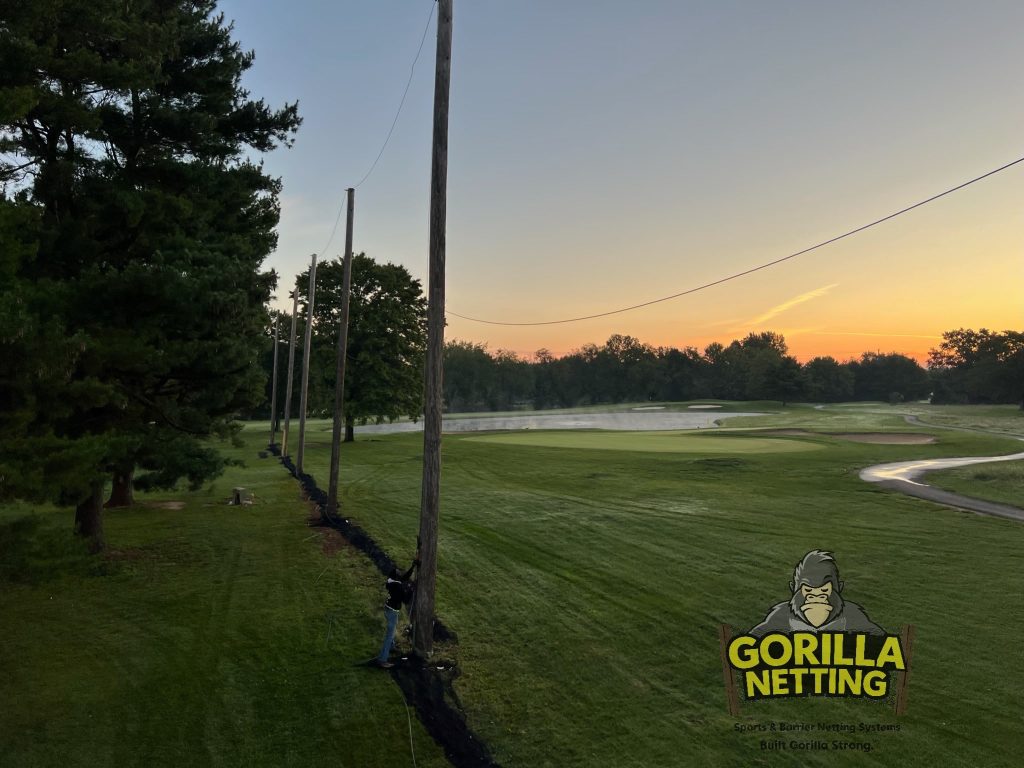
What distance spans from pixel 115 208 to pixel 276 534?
27.7 ft

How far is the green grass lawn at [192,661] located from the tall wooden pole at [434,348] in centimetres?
111

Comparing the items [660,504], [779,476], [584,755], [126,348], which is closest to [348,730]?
[584,755]

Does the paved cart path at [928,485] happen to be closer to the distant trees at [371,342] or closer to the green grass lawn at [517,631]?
the green grass lawn at [517,631]

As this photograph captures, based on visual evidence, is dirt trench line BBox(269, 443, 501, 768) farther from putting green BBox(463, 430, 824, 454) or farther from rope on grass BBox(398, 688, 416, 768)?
putting green BBox(463, 430, 824, 454)

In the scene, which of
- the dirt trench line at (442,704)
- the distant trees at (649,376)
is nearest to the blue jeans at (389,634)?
the dirt trench line at (442,704)

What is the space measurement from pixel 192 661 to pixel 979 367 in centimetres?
11095

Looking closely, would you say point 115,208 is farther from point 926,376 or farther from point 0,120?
point 926,376

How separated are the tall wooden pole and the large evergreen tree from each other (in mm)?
4634

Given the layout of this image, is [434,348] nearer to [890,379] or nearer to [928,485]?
[928,485]

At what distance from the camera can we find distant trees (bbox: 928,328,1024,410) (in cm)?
8719

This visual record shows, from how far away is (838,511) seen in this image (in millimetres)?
18172

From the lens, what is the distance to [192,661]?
869 cm

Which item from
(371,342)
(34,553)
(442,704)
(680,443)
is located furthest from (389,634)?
(371,342)

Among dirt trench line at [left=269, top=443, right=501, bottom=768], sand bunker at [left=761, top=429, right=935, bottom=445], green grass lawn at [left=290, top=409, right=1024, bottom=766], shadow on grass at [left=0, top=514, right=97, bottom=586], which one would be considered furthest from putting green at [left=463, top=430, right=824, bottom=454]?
shadow on grass at [left=0, top=514, right=97, bottom=586]
